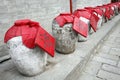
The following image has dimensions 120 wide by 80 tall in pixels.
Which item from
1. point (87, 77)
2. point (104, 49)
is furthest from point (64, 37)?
point (104, 49)

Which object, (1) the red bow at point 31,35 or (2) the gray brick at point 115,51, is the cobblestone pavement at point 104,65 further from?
(1) the red bow at point 31,35

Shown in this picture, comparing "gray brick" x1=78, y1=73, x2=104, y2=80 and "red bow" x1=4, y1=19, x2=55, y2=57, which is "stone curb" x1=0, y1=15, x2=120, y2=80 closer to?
"gray brick" x1=78, y1=73, x2=104, y2=80

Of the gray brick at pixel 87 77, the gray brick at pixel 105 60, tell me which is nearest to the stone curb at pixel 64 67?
the gray brick at pixel 87 77

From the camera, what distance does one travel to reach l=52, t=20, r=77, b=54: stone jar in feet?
10.0

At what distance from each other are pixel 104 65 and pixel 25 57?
2.04m

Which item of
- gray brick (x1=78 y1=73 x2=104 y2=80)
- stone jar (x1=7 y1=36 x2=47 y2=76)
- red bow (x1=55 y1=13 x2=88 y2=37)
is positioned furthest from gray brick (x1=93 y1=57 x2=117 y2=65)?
stone jar (x1=7 y1=36 x2=47 y2=76)

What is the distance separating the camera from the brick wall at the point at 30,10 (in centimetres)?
311

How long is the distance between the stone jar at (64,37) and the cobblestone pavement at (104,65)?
2.06ft

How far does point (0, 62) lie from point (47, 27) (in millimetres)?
2077

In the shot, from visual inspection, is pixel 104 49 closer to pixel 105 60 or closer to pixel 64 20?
pixel 105 60

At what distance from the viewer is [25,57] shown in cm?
226

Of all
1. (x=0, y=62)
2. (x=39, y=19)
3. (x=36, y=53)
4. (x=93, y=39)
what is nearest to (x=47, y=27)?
(x=39, y=19)

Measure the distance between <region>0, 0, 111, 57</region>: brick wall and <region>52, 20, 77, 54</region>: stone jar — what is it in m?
0.95

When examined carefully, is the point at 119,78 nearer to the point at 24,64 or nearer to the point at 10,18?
the point at 24,64
